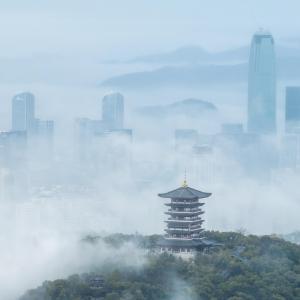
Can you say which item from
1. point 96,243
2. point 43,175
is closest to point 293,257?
point 96,243

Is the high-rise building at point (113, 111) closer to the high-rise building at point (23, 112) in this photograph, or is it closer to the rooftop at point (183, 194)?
the high-rise building at point (23, 112)

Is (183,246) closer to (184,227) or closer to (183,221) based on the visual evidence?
(184,227)

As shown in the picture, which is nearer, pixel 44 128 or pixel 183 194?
pixel 183 194

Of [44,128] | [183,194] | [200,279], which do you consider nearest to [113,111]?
[44,128]

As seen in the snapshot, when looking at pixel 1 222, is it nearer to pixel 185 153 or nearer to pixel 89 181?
pixel 89 181

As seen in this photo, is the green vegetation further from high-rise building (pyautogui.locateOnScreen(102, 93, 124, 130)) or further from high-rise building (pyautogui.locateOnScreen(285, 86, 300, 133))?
high-rise building (pyautogui.locateOnScreen(285, 86, 300, 133))

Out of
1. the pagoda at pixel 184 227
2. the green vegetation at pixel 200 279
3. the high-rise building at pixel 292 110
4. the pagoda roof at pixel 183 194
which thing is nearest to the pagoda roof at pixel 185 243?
the pagoda at pixel 184 227
